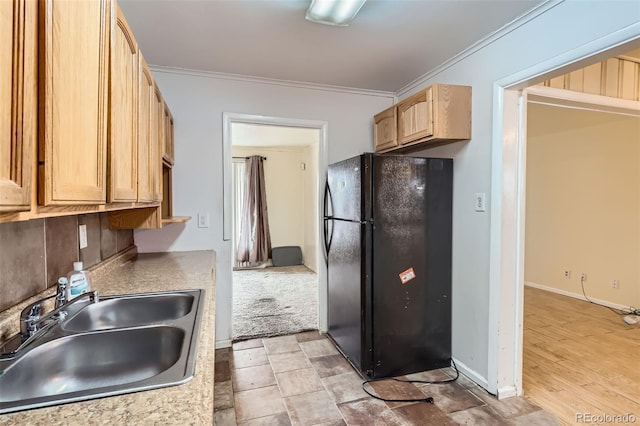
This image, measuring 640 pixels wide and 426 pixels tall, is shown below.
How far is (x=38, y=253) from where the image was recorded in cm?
121

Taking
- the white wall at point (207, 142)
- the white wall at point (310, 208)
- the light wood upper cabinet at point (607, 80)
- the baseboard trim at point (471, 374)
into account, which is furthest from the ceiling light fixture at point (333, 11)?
the white wall at point (310, 208)

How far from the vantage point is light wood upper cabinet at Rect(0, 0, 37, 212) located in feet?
1.82

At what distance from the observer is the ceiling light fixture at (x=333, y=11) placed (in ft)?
5.41

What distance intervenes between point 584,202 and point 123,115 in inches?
196

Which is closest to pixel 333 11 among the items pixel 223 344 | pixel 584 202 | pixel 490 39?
pixel 490 39

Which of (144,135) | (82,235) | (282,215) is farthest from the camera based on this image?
(282,215)

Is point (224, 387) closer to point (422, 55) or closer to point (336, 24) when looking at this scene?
point (336, 24)

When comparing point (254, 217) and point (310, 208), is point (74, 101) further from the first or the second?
point (310, 208)

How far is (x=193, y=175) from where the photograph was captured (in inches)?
105

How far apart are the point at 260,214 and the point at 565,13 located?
4983 millimetres

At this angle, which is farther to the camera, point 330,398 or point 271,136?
point 271,136

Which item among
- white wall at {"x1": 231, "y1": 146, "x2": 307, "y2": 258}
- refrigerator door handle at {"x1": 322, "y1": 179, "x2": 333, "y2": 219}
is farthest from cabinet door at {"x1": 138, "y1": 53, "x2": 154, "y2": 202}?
white wall at {"x1": 231, "y1": 146, "x2": 307, "y2": 258}

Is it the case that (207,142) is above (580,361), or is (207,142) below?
above

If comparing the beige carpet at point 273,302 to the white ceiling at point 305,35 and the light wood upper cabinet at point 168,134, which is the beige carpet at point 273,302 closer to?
the light wood upper cabinet at point 168,134
